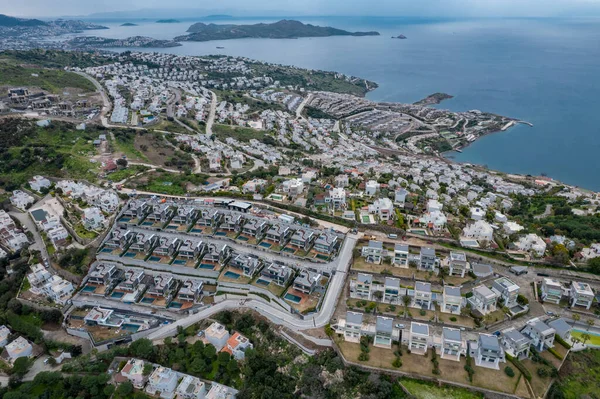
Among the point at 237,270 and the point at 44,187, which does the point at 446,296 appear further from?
the point at 44,187

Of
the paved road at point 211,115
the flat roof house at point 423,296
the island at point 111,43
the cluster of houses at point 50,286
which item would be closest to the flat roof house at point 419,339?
the flat roof house at point 423,296

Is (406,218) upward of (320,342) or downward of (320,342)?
upward

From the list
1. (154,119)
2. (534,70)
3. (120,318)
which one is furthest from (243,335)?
(534,70)

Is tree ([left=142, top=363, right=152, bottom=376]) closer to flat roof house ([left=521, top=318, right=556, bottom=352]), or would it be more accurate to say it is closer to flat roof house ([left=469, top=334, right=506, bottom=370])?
flat roof house ([left=469, top=334, right=506, bottom=370])

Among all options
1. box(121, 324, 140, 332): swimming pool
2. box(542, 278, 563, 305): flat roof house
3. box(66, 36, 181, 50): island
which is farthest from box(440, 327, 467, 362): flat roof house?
box(66, 36, 181, 50): island

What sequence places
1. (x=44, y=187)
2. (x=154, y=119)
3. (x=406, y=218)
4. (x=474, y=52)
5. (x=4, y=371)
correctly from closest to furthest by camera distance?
(x=4, y=371)
(x=406, y=218)
(x=44, y=187)
(x=154, y=119)
(x=474, y=52)

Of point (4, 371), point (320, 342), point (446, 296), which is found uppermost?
point (446, 296)
